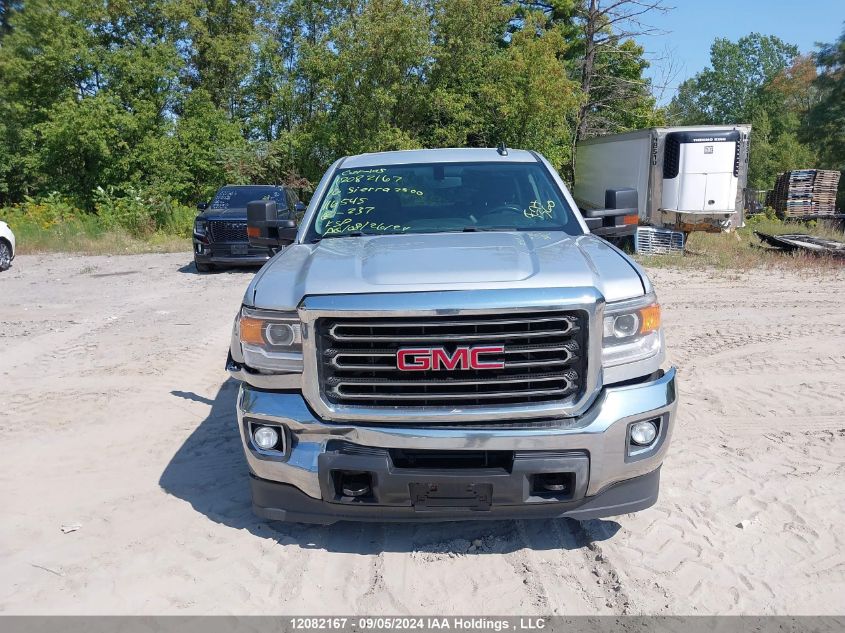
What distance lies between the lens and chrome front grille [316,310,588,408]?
299 centimetres

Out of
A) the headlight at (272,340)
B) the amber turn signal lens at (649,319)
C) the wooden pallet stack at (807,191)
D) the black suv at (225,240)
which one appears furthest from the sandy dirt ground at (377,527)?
the wooden pallet stack at (807,191)

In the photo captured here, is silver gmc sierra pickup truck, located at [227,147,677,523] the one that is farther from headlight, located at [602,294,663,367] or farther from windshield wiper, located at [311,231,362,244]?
windshield wiper, located at [311,231,362,244]

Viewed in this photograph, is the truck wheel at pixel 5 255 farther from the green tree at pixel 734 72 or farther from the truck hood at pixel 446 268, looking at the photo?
the green tree at pixel 734 72

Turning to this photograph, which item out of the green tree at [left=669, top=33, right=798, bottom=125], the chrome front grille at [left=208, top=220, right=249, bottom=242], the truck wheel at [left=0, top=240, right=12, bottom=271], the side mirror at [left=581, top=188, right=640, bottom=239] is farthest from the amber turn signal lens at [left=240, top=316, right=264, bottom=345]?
the green tree at [left=669, top=33, right=798, bottom=125]

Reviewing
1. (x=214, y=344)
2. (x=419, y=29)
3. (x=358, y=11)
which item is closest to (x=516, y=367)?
(x=214, y=344)

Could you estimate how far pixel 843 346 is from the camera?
7309 mm

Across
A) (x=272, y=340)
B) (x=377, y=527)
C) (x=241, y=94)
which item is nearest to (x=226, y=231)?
(x=377, y=527)

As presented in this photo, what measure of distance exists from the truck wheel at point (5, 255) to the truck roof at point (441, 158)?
12967 millimetres

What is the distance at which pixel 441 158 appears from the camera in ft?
16.0

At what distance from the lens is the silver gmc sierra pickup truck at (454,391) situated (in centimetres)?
297

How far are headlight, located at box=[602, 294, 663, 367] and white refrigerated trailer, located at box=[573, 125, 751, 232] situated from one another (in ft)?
40.9

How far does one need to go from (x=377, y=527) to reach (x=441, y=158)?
101 inches

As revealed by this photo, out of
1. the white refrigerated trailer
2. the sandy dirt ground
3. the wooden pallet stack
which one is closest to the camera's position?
the sandy dirt ground

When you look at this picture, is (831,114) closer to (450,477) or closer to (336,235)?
(336,235)
